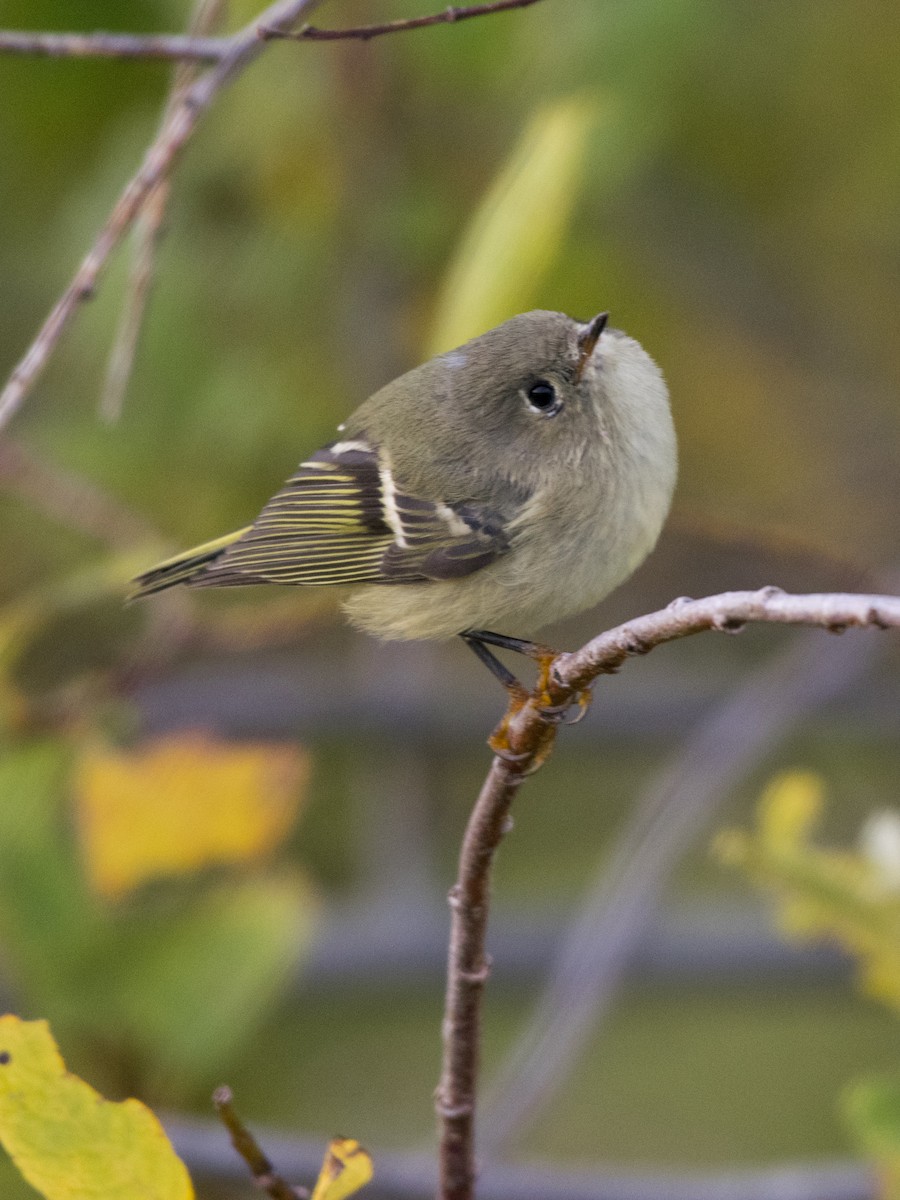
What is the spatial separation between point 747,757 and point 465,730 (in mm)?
514

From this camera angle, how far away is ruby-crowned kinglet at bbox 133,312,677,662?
1.02m

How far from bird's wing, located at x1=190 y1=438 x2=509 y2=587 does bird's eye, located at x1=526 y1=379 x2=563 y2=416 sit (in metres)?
0.08

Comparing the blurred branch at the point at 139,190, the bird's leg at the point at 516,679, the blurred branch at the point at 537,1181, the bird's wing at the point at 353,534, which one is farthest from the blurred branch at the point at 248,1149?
the blurred branch at the point at 537,1181

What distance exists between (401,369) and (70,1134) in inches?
53.5

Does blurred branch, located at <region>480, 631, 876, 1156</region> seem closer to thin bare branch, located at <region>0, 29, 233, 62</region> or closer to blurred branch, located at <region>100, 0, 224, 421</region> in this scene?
blurred branch, located at <region>100, 0, 224, 421</region>

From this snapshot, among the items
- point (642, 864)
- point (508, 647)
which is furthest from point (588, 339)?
point (642, 864)

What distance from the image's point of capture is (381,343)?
189cm

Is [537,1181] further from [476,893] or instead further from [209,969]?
[476,893]

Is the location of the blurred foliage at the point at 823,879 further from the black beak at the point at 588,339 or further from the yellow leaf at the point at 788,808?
the black beak at the point at 588,339

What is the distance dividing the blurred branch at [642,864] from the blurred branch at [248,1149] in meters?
0.67

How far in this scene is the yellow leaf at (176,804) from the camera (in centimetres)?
120

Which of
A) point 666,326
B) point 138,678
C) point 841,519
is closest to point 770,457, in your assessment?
point 841,519

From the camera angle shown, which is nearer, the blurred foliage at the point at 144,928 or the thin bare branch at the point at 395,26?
the thin bare branch at the point at 395,26

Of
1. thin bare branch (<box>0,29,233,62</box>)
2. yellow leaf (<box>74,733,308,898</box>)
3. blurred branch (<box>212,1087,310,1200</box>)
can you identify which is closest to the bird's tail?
yellow leaf (<box>74,733,308,898</box>)
